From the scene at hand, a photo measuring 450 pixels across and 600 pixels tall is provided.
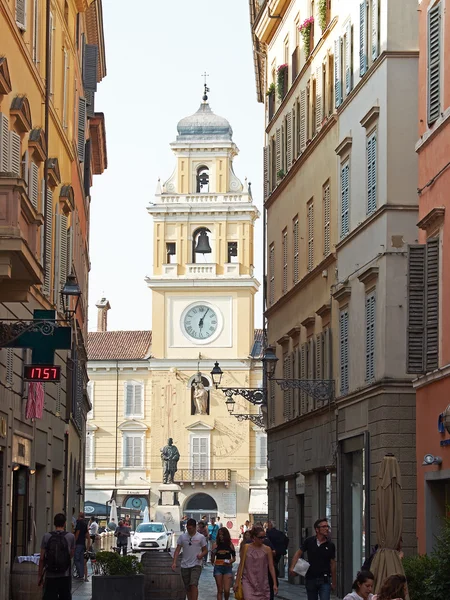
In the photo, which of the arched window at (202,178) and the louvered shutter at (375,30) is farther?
the arched window at (202,178)

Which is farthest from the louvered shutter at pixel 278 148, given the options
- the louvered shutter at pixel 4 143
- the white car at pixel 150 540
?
the white car at pixel 150 540

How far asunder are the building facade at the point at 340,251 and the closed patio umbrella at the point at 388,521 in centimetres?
579

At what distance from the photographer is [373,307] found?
28.8 m

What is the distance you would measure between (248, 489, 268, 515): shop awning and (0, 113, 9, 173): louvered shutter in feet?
261

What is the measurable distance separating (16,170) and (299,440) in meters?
17.5

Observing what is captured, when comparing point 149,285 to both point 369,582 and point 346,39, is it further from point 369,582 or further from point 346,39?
point 369,582

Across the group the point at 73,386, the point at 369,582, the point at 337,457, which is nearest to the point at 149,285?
the point at 73,386

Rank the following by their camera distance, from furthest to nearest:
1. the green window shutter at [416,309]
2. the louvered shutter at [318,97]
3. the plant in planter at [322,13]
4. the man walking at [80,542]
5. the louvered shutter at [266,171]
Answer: the louvered shutter at [266,171]
the man walking at [80,542]
the louvered shutter at [318,97]
the plant in planter at [322,13]
the green window shutter at [416,309]

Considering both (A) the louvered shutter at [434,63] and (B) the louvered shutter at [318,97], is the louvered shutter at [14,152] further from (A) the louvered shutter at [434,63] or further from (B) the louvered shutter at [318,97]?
(B) the louvered shutter at [318,97]

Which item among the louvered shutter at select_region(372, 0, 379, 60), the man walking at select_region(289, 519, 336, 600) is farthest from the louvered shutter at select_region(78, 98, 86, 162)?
the man walking at select_region(289, 519, 336, 600)

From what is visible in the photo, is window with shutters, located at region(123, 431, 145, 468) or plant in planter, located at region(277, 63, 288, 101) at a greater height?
plant in planter, located at region(277, 63, 288, 101)

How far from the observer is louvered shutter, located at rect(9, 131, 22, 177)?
73.8 feet

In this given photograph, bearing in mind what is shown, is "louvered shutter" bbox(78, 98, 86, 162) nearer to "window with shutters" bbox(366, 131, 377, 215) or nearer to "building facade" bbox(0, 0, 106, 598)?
"building facade" bbox(0, 0, 106, 598)

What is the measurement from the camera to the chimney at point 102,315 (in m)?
123
